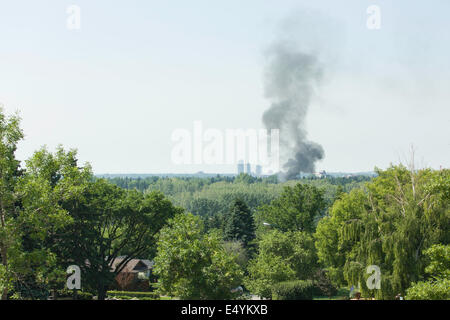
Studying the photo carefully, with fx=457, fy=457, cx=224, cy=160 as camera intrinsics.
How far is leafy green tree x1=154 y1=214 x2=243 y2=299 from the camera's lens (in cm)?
2400

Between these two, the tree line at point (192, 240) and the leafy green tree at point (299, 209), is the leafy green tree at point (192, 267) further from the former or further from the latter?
the leafy green tree at point (299, 209)

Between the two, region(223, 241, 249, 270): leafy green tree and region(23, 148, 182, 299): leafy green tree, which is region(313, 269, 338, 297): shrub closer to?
region(223, 241, 249, 270): leafy green tree

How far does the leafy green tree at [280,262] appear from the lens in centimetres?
3578

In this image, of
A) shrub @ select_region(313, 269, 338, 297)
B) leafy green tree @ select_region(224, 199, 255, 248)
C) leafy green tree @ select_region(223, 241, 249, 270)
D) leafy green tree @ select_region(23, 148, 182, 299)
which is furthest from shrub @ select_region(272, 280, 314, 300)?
leafy green tree @ select_region(224, 199, 255, 248)

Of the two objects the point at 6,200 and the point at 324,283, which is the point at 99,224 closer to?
the point at 6,200

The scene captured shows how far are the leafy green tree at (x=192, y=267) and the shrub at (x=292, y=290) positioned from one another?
10244 mm

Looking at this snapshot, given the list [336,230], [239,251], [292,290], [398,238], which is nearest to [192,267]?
[398,238]

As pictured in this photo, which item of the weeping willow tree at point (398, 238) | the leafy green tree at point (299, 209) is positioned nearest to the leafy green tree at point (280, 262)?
the leafy green tree at point (299, 209)

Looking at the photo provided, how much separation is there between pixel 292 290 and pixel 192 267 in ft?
41.3

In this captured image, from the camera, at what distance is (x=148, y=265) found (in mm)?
55219

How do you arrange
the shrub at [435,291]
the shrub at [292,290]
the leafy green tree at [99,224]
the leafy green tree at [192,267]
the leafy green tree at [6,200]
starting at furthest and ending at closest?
1. the shrub at [292,290]
2. the leafy green tree at [99,224]
3. the leafy green tree at [192,267]
4. the leafy green tree at [6,200]
5. the shrub at [435,291]

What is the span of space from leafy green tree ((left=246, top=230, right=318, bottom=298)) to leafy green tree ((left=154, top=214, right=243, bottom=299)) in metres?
11.2
